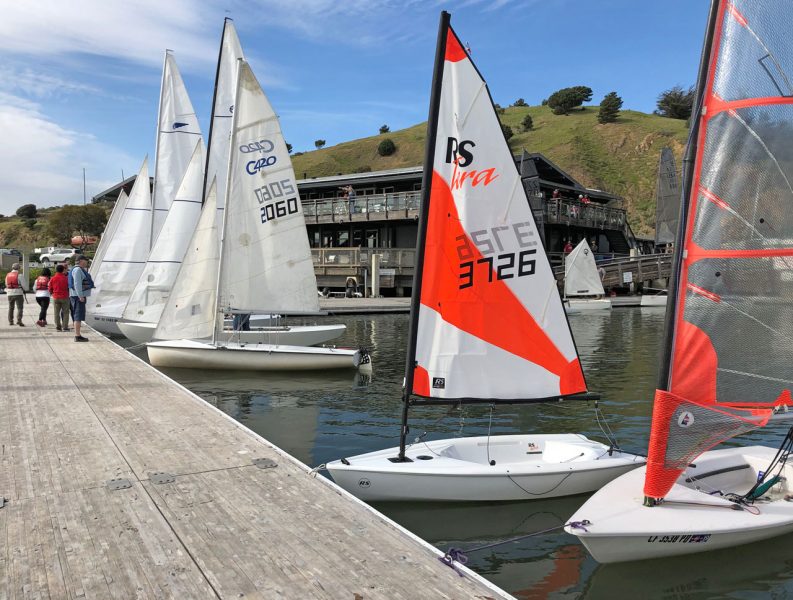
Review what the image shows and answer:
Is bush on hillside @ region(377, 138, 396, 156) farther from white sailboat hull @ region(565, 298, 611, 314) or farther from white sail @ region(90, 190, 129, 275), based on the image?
white sail @ region(90, 190, 129, 275)

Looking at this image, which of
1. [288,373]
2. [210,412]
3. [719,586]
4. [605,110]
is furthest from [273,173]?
[605,110]

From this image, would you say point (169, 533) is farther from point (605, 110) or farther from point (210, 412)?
point (605, 110)

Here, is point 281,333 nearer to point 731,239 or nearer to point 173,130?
point 173,130

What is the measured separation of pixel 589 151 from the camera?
313 feet

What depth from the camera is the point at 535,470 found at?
22.7 ft

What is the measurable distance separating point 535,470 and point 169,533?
4056mm

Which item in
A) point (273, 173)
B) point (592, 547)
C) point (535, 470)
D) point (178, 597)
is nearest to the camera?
point (178, 597)

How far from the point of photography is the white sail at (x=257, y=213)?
15.4m

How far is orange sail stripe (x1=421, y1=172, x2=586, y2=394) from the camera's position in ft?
23.9

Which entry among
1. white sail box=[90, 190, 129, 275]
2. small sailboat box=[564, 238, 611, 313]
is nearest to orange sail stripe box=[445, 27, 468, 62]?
white sail box=[90, 190, 129, 275]

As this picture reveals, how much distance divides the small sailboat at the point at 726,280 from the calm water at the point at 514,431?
262 mm

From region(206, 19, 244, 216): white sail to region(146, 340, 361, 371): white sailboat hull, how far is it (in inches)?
212

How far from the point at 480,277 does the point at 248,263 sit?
9521mm

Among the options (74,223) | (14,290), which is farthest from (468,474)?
(74,223)
